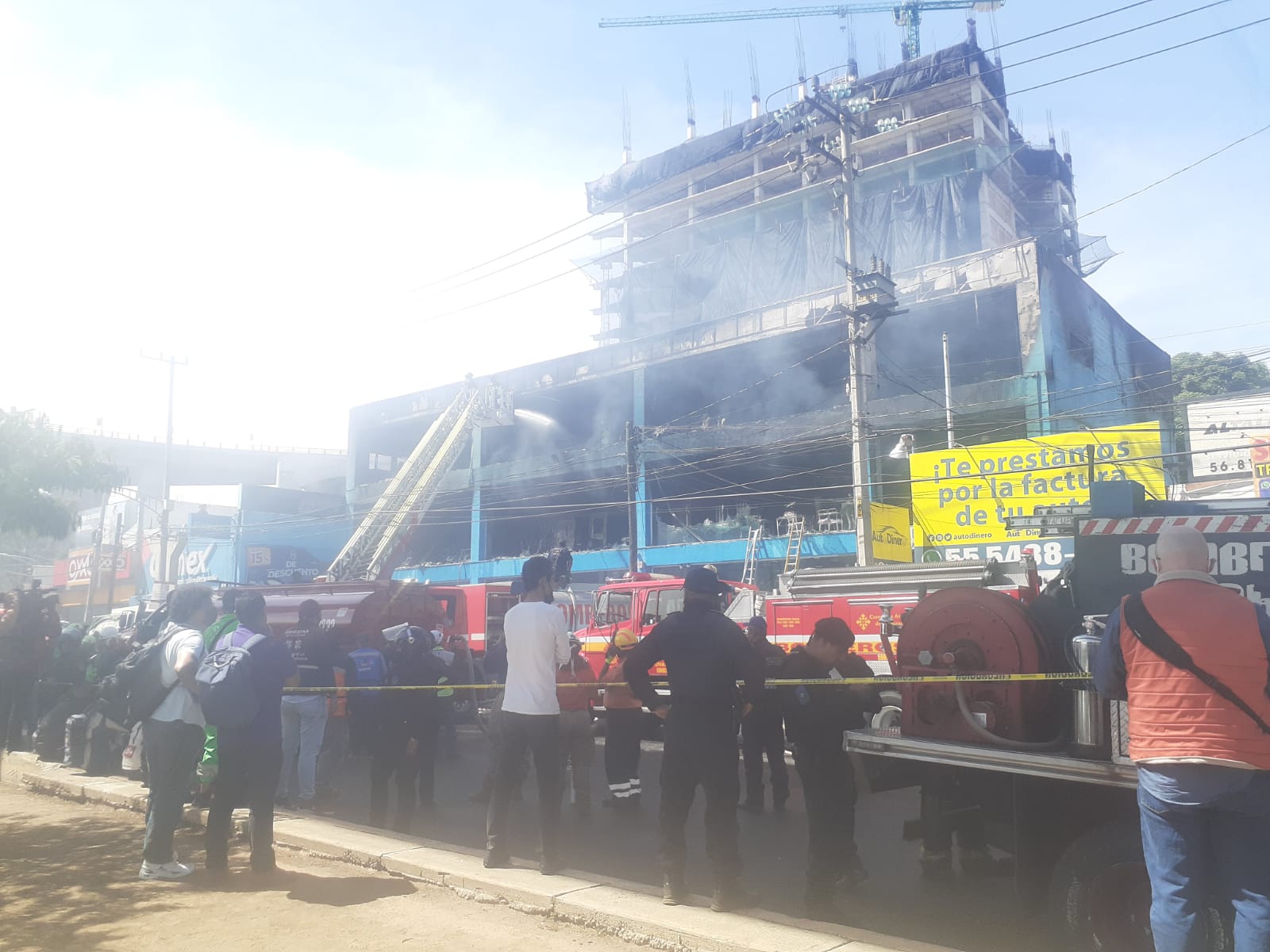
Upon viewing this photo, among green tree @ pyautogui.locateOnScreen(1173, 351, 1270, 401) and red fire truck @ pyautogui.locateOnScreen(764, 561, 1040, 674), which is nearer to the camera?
red fire truck @ pyautogui.locateOnScreen(764, 561, 1040, 674)

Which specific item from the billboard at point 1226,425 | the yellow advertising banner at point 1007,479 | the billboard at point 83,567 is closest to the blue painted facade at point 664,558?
the yellow advertising banner at point 1007,479

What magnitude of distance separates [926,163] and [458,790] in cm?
3984

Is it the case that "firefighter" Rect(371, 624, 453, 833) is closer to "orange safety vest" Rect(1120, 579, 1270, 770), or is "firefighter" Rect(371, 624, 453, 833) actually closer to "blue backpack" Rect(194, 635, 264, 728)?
"blue backpack" Rect(194, 635, 264, 728)

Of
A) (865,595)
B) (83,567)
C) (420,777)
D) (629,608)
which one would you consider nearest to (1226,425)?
(865,595)

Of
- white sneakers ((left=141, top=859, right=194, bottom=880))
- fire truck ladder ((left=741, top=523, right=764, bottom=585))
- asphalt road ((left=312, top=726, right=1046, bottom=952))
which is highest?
fire truck ladder ((left=741, top=523, right=764, bottom=585))

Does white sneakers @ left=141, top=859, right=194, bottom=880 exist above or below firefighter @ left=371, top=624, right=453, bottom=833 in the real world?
below

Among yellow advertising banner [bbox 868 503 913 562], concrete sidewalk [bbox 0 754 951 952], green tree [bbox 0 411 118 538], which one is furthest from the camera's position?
yellow advertising banner [bbox 868 503 913 562]

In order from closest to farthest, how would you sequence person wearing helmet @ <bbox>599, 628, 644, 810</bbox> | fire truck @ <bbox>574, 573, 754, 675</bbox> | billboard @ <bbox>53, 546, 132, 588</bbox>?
1. person wearing helmet @ <bbox>599, 628, 644, 810</bbox>
2. fire truck @ <bbox>574, 573, 754, 675</bbox>
3. billboard @ <bbox>53, 546, 132, 588</bbox>

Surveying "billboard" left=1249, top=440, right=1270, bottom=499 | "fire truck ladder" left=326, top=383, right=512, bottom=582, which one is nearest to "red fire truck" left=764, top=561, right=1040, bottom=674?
"billboard" left=1249, top=440, right=1270, bottom=499

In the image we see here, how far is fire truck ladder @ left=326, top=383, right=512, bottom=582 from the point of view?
29.0 metres

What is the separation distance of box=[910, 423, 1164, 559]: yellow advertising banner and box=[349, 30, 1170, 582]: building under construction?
10.2 feet

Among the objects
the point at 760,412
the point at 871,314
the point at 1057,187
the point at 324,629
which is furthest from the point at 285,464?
the point at 324,629

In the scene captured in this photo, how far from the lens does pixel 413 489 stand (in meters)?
33.2

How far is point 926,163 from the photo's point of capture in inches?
1655
